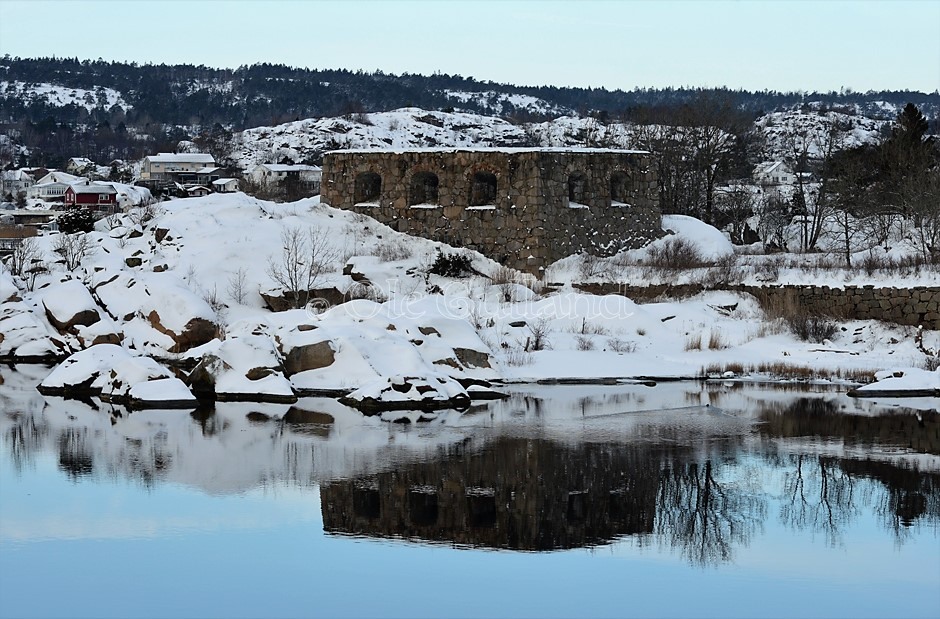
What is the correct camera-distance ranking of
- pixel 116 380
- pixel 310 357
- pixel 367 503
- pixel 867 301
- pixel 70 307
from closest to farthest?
pixel 367 503, pixel 116 380, pixel 310 357, pixel 867 301, pixel 70 307

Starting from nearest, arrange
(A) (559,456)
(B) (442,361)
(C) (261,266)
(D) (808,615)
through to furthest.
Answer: (D) (808,615), (A) (559,456), (B) (442,361), (C) (261,266)

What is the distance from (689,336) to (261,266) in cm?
985

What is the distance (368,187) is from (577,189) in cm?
557

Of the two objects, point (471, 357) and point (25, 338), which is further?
point (25, 338)

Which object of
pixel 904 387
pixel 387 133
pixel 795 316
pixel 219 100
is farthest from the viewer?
pixel 219 100

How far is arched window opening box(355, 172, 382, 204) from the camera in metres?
32.3

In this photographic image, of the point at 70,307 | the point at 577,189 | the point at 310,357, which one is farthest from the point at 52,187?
the point at 310,357

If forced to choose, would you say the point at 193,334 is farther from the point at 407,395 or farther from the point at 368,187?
the point at 368,187

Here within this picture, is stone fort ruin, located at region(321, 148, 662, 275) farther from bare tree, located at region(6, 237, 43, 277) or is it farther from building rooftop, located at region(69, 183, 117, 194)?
building rooftop, located at region(69, 183, 117, 194)

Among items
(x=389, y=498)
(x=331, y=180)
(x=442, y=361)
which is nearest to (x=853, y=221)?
(x=331, y=180)

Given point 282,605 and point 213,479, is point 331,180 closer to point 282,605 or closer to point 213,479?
point 213,479

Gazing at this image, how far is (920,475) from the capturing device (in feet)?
52.4

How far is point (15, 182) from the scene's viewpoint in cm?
9456

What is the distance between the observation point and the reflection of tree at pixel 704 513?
1345 cm
